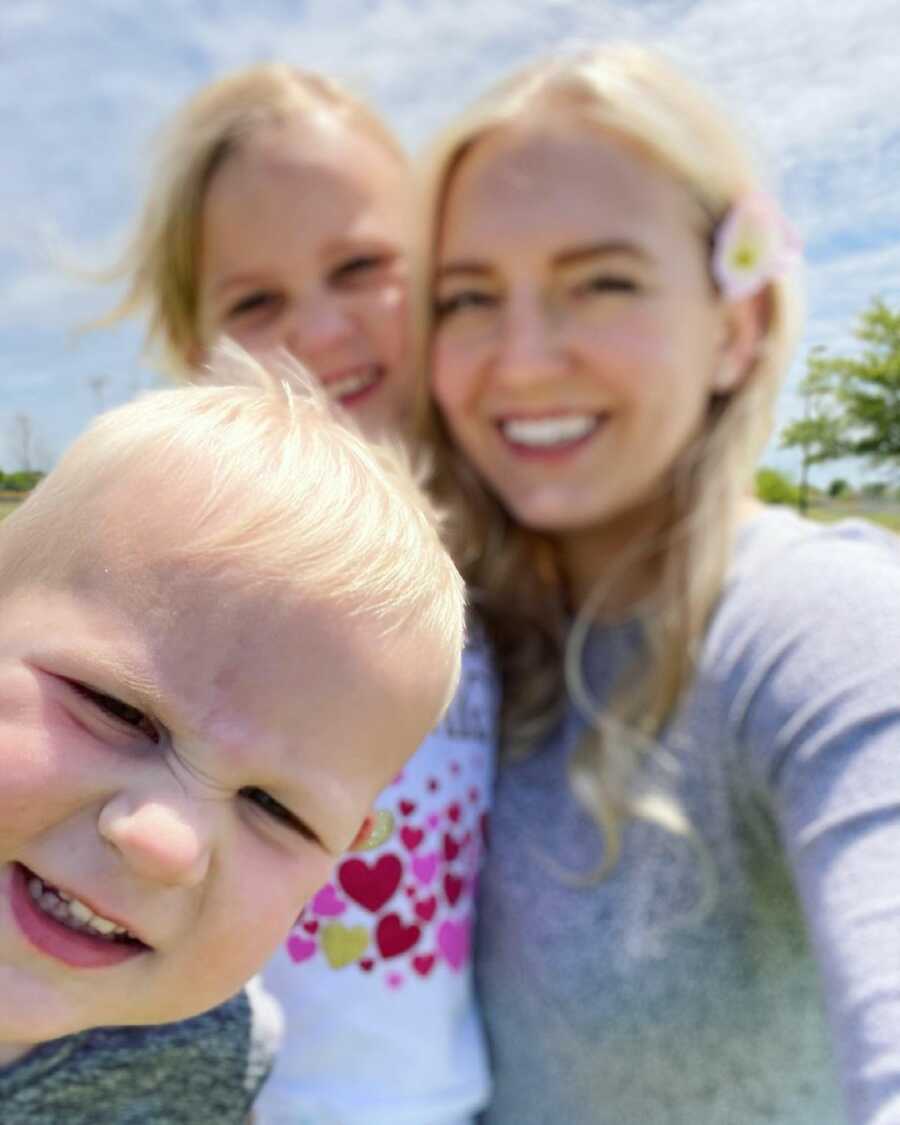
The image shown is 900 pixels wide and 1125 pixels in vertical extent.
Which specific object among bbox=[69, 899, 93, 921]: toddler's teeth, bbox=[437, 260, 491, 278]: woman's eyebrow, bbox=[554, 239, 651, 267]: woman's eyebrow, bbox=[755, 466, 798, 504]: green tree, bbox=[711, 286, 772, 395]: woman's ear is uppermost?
bbox=[554, 239, 651, 267]: woman's eyebrow

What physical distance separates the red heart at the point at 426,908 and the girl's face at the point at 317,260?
0.79 metres

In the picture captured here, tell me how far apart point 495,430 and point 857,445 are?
22.2 inches

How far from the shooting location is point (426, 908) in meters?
1.26

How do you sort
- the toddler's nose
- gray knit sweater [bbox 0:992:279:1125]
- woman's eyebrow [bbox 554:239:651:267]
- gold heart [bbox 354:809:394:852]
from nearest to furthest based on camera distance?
the toddler's nose
gold heart [bbox 354:809:394:852]
gray knit sweater [bbox 0:992:279:1125]
woman's eyebrow [bbox 554:239:651:267]

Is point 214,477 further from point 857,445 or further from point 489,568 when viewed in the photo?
point 489,568

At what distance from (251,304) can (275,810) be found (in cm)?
124

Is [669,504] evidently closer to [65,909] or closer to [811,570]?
[811,570]

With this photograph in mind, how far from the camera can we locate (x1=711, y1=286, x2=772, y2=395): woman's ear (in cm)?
153

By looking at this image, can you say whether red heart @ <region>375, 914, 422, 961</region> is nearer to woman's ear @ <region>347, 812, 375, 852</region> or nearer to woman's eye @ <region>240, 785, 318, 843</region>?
woman's ear @ <region>347, 812, 375, 852</region>

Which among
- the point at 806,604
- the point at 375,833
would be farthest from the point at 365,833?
the point at 806,604

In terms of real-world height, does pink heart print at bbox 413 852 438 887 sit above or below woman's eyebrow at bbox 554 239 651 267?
below

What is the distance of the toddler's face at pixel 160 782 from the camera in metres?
0.57

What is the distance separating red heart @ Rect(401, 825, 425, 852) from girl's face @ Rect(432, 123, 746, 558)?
0.50m

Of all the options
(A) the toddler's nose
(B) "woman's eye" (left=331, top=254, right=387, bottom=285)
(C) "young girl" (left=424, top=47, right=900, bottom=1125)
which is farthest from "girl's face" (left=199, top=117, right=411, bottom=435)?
(A) the toddler's nose
